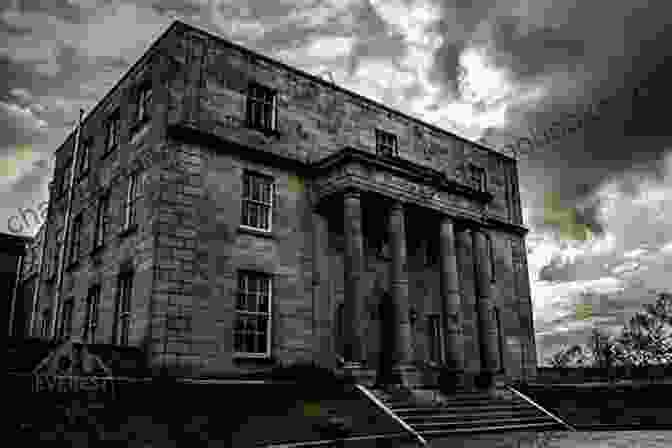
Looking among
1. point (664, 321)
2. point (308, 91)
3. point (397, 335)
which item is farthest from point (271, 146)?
point (664, 321)

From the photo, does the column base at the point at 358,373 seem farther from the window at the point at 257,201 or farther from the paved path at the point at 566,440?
the window at the point at 257,201

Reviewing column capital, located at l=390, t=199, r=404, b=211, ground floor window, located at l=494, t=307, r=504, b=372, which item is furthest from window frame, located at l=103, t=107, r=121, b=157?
ground floor window, located at l=494, t=307, r=504, b=372

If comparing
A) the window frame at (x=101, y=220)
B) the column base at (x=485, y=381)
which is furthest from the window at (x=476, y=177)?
the window frame at (x=101, y=220)

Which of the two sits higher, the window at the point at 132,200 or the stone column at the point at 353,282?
the window at the point at 132,200

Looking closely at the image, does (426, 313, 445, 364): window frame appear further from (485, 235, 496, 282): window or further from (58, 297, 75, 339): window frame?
(58, 297, 75, 339): window frame

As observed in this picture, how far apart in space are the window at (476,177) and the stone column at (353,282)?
11.1 meters

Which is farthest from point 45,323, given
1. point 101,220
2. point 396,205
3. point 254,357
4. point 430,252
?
point 430,252

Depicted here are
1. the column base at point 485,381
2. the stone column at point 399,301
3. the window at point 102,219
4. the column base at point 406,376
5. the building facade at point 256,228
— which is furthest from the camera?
the window at point 102,219

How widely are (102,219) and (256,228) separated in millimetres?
6912

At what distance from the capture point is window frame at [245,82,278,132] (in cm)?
2145

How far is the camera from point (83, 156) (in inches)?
1041

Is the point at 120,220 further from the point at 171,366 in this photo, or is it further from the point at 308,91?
the point at 308,91

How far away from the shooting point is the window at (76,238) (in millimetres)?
24380

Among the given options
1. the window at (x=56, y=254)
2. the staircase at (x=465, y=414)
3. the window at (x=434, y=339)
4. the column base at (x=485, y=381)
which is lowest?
the staircase at (x=465, y=414)
